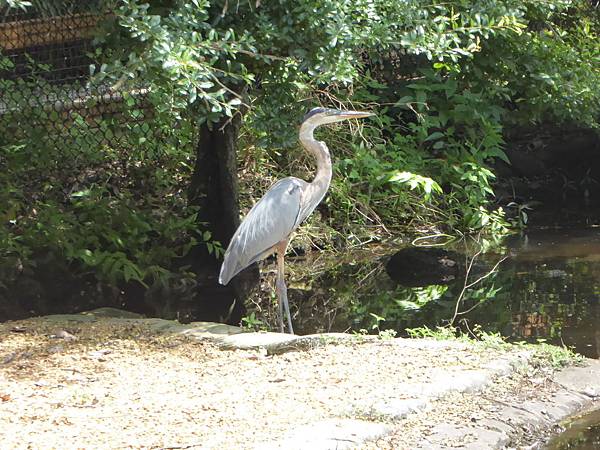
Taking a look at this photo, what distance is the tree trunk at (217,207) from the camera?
798cm

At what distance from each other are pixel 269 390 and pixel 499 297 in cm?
339

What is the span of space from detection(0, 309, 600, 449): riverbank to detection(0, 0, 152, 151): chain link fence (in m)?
3.46

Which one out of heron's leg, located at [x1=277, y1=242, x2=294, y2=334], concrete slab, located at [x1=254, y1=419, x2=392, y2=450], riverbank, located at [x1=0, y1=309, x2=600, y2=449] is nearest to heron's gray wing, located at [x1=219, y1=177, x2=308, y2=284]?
heron's leg, located at [x1=277, y1=242, x2=294, y2=334]

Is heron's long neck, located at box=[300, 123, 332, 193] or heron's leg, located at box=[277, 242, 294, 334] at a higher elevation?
heron's long neck, located at box=[300, 123, 332, 193]

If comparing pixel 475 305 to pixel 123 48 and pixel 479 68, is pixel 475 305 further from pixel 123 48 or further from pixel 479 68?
pixel 479 68

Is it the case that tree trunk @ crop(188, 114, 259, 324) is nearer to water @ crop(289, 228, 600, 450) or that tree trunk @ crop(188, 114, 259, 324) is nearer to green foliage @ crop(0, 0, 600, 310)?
green foliage @ crop(0, 0, 600, 310)

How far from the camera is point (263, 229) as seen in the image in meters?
6.83

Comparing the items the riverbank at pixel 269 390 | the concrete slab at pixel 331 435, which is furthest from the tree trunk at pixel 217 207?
the concrete slab at pixel 331 435

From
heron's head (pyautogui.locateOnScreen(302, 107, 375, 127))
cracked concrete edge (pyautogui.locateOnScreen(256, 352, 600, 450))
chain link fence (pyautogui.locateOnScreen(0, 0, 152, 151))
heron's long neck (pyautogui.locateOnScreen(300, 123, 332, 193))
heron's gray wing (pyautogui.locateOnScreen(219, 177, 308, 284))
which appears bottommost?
cracked concrete edge (pyautogui.locateOnScreen(256, 352, 600, 450))

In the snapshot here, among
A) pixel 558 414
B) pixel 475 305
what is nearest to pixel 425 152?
pixel 475 305

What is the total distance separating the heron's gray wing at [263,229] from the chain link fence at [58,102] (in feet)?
6.81

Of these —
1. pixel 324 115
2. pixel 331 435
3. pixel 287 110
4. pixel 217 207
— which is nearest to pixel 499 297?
pixel 324 115

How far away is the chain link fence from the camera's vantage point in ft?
28.8

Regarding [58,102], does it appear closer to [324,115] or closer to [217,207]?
[217,207]
